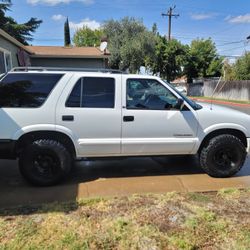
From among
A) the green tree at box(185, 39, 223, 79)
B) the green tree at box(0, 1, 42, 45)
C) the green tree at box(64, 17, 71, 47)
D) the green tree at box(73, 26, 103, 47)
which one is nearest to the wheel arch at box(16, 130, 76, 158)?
the green tree at box(0, 1, 42, 45)

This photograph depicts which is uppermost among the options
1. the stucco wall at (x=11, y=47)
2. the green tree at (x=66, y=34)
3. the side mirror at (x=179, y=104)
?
the green tree at (x=66, y=34)

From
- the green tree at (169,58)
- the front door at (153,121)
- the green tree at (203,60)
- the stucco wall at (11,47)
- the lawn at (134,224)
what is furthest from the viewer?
the green tree at (203,60)

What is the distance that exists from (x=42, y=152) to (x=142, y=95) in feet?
6.13

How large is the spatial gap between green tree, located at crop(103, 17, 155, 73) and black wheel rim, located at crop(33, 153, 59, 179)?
99.1ft

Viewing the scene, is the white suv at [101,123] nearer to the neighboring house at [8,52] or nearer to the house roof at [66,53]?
the neighboring house at [8,52]

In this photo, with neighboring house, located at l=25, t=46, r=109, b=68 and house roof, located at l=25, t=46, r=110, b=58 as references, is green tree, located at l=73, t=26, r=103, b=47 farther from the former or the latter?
neighboring house, located at l=25, t=46, r=109, b=68

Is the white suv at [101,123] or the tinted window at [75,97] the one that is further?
the tinted window at [75,97]

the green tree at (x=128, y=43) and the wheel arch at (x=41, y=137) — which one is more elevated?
the green tree at (x=128, y=43)

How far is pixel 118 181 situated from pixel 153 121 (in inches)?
45.7

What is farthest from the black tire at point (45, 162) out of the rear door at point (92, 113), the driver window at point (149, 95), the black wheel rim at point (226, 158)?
the black wheel rim at point (226, 158)

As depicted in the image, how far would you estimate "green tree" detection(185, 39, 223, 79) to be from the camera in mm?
46719

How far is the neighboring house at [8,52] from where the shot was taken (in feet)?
42.6

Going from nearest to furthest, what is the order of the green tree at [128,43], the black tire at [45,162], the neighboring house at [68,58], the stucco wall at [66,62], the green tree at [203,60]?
the black tire at [45,162] → the neighboring house at [68,58] → the stucco wall at [66,62] → the green tree at [128,43] → the green tree at [203,60]

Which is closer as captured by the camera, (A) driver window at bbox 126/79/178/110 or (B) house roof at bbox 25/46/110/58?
(A) driver window at bbox 126/79/178/110
